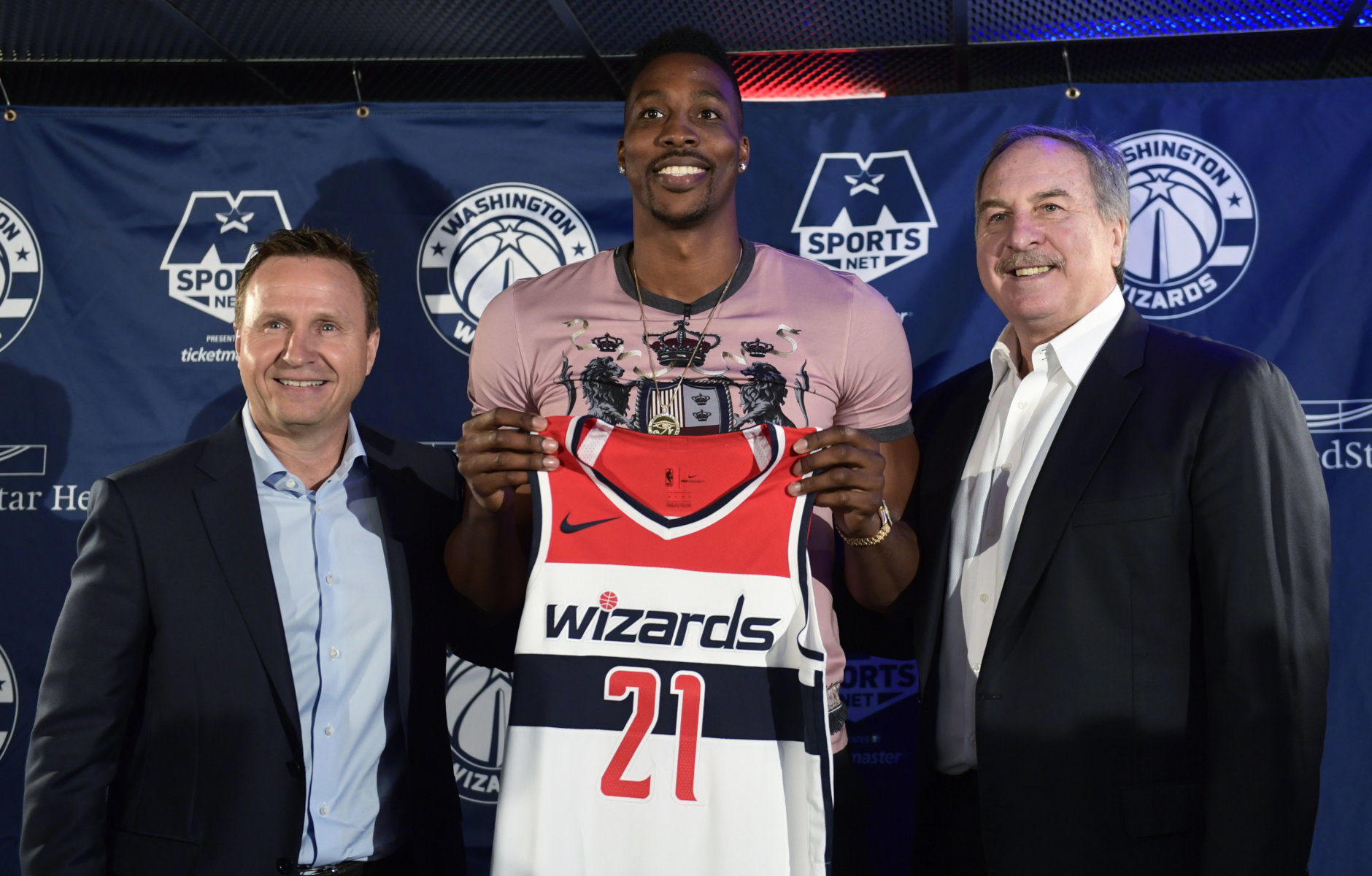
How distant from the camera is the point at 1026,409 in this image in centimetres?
217

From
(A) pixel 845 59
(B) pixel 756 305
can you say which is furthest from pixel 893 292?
(B) pixel 756 305

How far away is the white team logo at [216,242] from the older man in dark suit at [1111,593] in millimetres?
2516

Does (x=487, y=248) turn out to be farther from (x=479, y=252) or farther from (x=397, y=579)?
(x=397, y=579)

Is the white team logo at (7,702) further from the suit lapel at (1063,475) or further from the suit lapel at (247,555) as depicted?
the suit lapel at (1063,475)

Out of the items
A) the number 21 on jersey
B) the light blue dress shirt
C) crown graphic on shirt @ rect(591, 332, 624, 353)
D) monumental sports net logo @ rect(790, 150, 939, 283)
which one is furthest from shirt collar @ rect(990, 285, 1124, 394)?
the light blue dress shirt

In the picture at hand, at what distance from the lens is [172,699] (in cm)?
198

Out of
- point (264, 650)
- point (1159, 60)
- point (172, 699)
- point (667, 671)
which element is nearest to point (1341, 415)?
point (1159, 60)

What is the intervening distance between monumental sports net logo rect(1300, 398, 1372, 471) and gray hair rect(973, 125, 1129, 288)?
4.51 feet

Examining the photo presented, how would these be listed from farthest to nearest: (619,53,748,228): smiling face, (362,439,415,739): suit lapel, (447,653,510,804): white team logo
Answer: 1. (447,653,510,804): white team logo
2. (619,53,748,228): smiling face
3. (362,439,415,739): suit lapel

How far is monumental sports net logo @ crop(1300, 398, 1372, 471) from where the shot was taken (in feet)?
10.3

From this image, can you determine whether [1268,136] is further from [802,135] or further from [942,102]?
[802,135]

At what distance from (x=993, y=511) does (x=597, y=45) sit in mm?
2230

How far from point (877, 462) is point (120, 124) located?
305 cm

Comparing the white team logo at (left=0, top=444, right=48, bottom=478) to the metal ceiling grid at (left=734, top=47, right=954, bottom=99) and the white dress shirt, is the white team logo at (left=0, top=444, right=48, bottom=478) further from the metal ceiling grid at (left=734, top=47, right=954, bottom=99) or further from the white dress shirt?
the white dress shirt
